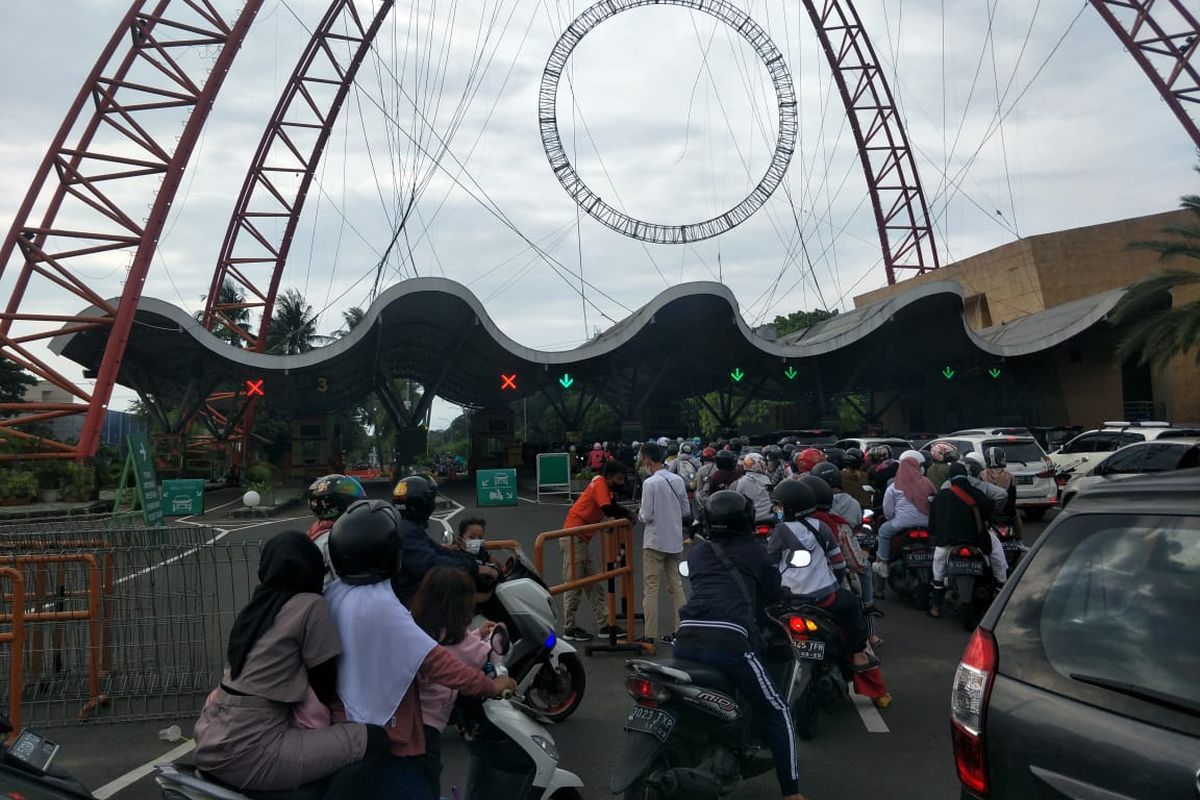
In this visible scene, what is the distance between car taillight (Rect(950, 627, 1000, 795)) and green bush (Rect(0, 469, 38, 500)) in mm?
27834

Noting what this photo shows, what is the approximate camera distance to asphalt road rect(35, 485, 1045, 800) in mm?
5145

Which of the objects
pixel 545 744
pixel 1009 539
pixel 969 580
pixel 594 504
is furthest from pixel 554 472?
pixel 545 744

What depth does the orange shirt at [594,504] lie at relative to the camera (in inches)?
338

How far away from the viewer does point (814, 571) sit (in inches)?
241

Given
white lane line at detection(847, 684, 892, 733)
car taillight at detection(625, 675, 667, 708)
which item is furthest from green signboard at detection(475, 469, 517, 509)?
car taillight at detection(625, 675, 667, 708)

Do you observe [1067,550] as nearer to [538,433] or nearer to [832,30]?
[832,30]

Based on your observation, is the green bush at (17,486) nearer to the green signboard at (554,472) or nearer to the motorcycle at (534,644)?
the green signboard at (554,472)

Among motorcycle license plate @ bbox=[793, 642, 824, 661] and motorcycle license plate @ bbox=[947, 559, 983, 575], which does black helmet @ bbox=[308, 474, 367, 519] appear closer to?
motorcycle license plate @ bbox=[793, 642, 824, 661]

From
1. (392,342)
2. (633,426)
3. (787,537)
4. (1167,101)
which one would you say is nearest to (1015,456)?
(787,537)

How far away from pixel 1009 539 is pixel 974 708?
25.4 feet

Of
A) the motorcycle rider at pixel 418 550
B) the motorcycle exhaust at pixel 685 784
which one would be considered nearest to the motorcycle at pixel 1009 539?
the motorcycle rider at pixel 418 550

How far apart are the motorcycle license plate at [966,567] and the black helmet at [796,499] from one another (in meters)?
3.10

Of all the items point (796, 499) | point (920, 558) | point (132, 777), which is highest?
point (796, 499)

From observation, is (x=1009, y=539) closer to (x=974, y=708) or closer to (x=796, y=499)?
(x=796, y=499)
